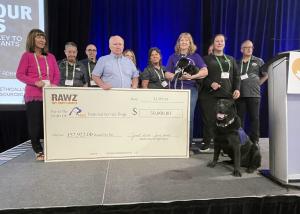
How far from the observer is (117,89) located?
2.67 m

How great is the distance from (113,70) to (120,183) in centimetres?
121

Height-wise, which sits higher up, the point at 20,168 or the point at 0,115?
the point at 0,115

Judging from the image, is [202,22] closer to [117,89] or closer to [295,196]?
[117,89]

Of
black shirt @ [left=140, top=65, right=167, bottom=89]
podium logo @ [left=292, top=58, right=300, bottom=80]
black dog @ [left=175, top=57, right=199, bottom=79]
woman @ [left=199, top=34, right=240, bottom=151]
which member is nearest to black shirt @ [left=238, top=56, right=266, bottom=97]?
woman @ [left=199, top=34, right=240, bottom=151]

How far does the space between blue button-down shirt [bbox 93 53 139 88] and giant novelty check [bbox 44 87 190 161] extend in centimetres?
19

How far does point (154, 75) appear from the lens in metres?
3.51

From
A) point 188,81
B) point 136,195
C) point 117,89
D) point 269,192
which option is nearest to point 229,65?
point 188,81

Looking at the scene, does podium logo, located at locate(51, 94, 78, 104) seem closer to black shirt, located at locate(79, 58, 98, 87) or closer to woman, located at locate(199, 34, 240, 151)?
black shirt, located at locate(79, 58, 98, 87)

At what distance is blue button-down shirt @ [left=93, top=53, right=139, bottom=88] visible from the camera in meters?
2.79

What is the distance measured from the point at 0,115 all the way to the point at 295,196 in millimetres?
4136

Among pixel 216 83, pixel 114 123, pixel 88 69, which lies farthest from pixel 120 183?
pixel 88 69

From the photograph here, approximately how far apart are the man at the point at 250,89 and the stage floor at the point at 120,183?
0.99 meters

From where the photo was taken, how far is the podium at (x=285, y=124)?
1901 mm

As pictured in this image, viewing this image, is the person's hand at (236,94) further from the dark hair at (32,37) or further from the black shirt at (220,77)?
the dark hair at (32,37)
